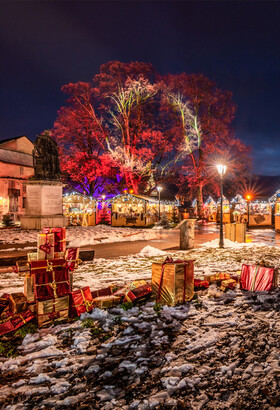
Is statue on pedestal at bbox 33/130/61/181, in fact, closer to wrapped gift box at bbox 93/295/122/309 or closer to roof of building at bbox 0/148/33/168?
wrapped gift box at bbox 93/295/122/309

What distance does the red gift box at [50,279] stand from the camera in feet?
12.0

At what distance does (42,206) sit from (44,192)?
93cm

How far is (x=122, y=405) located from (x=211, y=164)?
36829 millimetres

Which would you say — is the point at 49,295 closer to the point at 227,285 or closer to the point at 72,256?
the point at 72,256

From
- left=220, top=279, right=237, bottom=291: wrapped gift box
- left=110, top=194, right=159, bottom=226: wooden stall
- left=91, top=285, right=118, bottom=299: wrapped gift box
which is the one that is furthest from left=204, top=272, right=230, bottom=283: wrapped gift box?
left=110, top=194, right=159, bottom=226: wooden stall

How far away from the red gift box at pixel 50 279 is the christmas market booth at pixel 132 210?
2121 cm

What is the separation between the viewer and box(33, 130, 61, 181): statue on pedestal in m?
17.0

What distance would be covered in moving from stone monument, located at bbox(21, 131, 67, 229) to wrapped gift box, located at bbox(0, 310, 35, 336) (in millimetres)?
13359

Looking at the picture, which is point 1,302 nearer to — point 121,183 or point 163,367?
point 163,367

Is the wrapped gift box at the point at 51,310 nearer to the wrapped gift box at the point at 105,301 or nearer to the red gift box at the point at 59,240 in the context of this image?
the wrapped gift box at the point at 105,301

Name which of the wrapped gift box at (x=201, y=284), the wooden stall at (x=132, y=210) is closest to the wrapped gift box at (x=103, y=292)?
the wrapped gift box at (x=201, y=284)

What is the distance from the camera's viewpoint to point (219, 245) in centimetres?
1150

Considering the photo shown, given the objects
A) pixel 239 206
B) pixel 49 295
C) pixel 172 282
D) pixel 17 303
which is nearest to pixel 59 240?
pixel 49 295

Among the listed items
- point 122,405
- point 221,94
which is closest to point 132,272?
point 122,405
